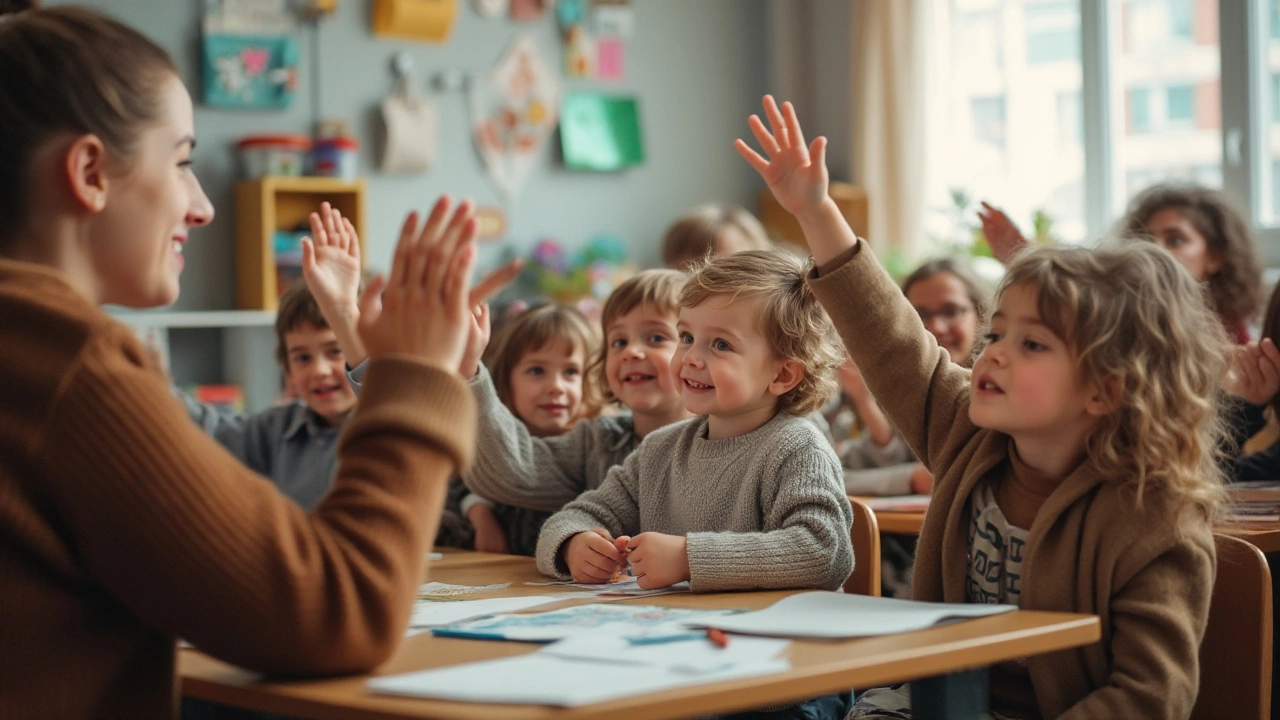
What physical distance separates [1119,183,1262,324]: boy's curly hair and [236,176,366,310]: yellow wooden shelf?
2618mm

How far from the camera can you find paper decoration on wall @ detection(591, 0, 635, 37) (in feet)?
18.9

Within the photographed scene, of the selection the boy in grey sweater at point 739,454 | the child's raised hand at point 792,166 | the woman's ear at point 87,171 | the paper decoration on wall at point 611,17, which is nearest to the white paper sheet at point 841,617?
the boy in grey sweater at point 739,454

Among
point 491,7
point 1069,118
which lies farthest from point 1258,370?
point 491,7

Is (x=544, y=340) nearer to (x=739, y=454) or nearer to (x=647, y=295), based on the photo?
(x=647, y=295)

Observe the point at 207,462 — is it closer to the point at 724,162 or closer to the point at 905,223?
the point at 905,223

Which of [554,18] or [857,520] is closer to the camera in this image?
[857,520]

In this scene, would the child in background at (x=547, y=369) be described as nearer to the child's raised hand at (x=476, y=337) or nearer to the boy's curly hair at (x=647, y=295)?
the boy's curly hair at (x=647, y=295)

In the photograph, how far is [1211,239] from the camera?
356cm

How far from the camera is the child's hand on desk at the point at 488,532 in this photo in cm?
245

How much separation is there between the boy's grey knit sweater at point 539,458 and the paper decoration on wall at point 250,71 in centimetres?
290

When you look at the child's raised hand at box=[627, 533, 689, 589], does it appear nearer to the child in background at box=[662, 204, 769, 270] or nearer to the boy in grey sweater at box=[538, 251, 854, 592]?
the boy in grey sweater at box=[538, 251, 854, 592]

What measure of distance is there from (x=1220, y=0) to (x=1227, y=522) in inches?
126

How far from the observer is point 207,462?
103 cm

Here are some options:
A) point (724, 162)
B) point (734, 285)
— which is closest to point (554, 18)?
point (724, 162)
